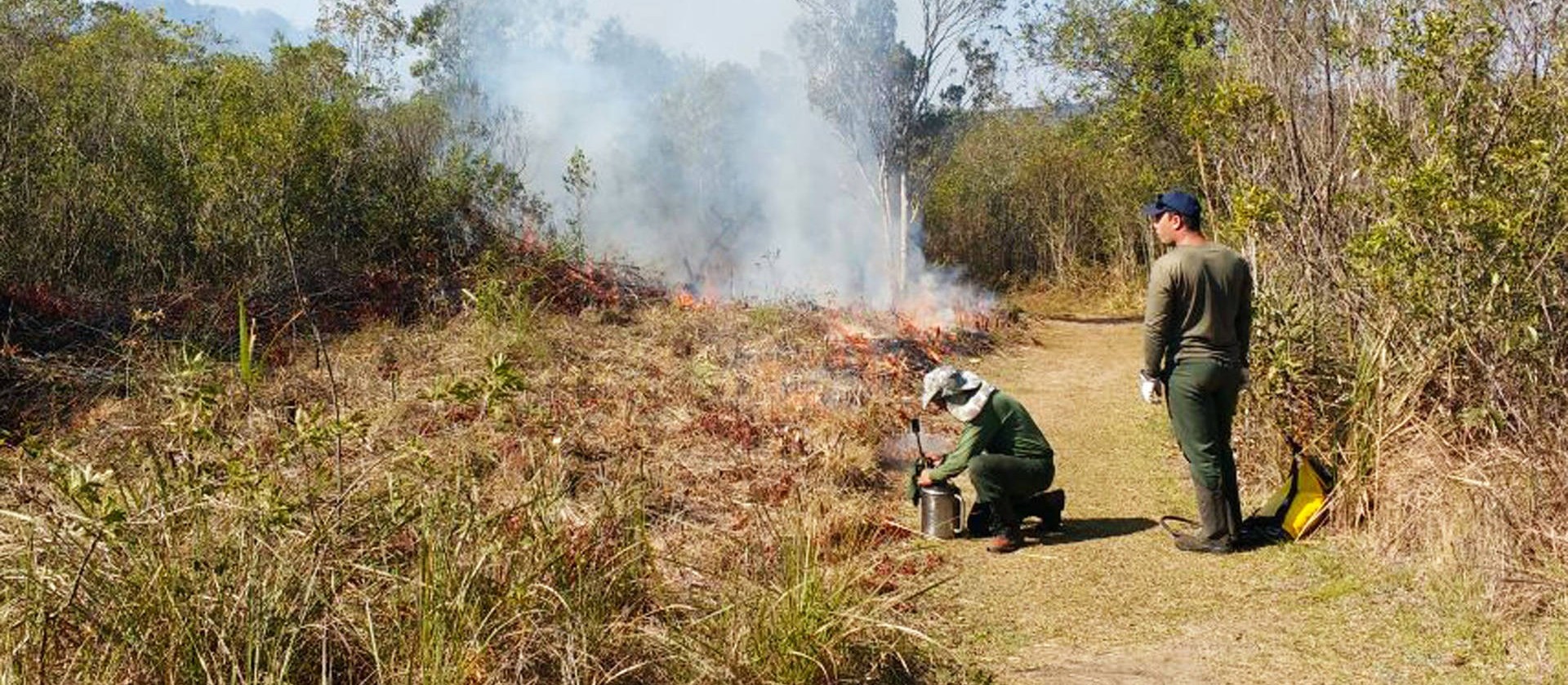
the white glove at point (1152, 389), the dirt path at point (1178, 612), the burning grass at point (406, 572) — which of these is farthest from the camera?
the white glove at point (1152, 389)

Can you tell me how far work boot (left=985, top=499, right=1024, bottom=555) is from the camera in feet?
17.3

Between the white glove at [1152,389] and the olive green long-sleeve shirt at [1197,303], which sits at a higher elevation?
the olive green long-sleeve shirt at [1197,303]

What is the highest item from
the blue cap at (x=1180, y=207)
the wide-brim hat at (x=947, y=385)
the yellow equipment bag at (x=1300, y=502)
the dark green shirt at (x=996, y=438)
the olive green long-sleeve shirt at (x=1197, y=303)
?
the blue cap at (x=1180, y=207)

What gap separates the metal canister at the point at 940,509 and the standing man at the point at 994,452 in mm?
56

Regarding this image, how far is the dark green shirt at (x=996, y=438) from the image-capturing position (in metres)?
5.31

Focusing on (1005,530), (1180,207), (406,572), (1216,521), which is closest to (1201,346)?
(1180,207)

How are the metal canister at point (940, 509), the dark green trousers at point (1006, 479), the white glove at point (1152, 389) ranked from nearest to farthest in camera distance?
the white glove at point (1152, 389)
the dark green trousers at point (1006, 479)
the metal canister at point (940, 509)

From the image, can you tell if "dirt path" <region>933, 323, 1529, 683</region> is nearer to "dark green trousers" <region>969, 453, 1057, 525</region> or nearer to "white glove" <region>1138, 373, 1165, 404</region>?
"dark green trousers" <region>969, 453, 1057, 525</region>

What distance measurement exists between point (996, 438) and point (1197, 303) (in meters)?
1.13

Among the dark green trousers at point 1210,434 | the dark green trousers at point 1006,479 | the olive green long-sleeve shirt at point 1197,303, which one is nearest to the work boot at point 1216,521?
the dark green trousers at point 1210,434

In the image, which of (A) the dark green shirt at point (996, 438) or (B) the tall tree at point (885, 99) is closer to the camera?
(A) the dark green shirt at point (996, 438)

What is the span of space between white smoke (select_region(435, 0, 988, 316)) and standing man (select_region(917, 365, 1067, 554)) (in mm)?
9814

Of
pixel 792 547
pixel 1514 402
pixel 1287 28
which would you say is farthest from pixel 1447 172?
pixel 792 547

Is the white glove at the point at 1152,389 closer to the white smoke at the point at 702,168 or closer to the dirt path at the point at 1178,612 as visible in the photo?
the dirt path at the point at 1178,612
